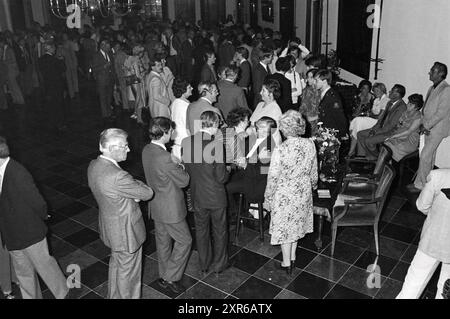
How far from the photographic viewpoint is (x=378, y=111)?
6.76m

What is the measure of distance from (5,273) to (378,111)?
536 centimetres

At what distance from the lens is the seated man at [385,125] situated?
19.9 ft

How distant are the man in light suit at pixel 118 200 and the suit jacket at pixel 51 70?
214 inches

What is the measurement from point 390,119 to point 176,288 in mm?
3820

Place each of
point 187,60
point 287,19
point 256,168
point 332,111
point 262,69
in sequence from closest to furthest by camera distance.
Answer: point 256,168 → point 332,111 → point 262,69 → point 187,60 → point 287,19

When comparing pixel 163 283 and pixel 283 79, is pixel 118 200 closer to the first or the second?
pixel 163 283

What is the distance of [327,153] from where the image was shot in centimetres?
477

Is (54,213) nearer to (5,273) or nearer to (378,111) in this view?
(5,273)

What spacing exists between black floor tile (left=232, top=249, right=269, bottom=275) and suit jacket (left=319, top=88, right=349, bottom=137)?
204 centimetres

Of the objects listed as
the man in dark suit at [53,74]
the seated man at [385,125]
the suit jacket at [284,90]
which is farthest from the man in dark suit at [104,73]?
the seated man at [385,125]

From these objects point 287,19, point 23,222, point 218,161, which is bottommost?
point 23,222

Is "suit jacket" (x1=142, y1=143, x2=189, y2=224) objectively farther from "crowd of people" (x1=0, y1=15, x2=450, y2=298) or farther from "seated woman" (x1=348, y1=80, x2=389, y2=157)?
"seated woman" (x1=348, y1=80, x2=389, y2=157)

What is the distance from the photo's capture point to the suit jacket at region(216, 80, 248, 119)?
5883 mm

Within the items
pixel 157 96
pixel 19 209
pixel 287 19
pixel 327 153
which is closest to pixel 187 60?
pixel 287 19
